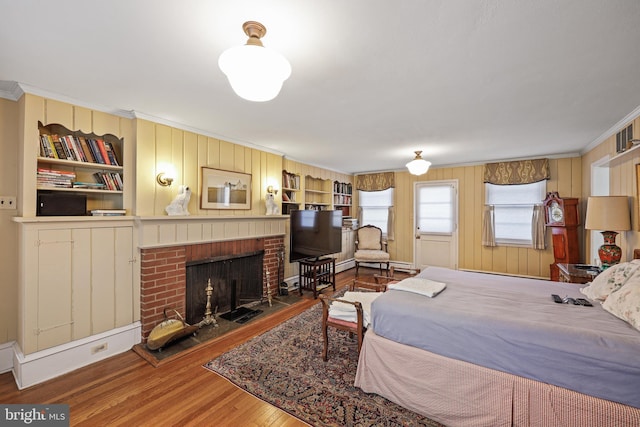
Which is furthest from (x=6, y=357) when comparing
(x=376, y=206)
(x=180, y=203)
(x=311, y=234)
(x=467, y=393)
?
(x=376, y=206)

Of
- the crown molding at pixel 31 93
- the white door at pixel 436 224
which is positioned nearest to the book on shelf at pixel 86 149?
the crown molding at pixel 31 93

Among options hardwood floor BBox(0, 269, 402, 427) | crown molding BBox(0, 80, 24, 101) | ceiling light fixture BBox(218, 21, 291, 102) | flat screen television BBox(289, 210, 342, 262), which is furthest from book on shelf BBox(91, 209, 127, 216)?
flat screen television BBox(289, 210, 342, 262)

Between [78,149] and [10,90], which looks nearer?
[10,90]

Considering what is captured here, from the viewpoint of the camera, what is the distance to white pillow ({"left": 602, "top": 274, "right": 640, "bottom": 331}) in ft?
5.08

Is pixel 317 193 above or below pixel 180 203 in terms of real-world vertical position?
above

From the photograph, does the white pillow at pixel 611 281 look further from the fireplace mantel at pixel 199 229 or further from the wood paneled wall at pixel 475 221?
the fireplace mantel at pixel 199 229

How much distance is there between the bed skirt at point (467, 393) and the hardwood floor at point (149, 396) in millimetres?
727

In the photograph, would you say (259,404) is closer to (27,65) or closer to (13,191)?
(13,191)

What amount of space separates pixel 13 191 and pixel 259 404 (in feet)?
9.08

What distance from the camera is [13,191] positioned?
2.27 metres

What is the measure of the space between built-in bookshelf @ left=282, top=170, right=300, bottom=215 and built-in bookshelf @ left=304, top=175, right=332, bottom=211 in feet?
1.77

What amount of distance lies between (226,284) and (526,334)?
3.17m

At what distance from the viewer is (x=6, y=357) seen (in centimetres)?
222

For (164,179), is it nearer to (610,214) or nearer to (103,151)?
(103,151)
